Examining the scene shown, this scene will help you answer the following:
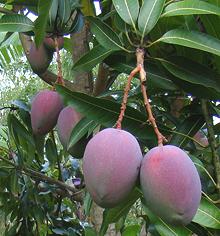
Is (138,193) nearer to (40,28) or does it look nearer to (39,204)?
(40,28)

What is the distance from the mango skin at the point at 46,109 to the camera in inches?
33.4

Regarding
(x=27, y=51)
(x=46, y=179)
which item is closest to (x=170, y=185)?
(x=27, y=51)

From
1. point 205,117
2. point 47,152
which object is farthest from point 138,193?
point 47,152

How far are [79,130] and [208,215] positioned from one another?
0.81 ft

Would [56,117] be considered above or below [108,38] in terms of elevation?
below

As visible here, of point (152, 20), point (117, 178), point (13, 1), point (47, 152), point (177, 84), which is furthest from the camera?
point (47, 152)

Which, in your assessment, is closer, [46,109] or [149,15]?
[149,15]

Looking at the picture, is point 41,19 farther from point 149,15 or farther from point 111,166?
point 111,166

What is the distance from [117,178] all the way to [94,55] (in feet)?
1.04

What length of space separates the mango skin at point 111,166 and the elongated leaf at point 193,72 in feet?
0.72

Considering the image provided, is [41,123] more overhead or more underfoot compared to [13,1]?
more underfoot

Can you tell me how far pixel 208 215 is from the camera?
2.63ft

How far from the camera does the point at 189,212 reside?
22.6 inches

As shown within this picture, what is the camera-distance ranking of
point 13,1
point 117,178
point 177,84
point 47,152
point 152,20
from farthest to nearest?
1. point 47,152
2. point 13,1
3. point 177,84
4. point 152,20
5. point 117,178
